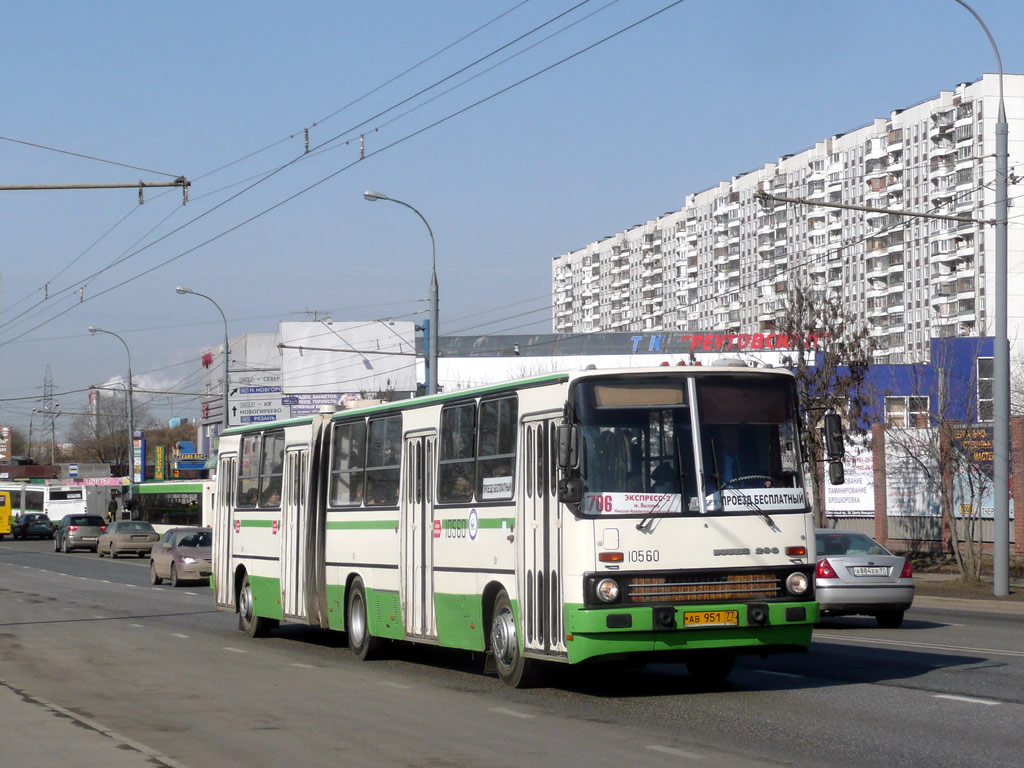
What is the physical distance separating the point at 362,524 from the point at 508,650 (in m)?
3.97

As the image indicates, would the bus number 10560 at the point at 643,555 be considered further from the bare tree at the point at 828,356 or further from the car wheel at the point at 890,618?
the bare tree at the point at 828,356

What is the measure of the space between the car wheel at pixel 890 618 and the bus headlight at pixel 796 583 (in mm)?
8641

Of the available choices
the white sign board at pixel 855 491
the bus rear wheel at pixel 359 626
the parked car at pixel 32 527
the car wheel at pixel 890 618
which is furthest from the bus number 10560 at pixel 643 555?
the parked car at pixel 32 527

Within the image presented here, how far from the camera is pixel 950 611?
25141 mm

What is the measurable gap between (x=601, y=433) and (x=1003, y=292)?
16.2 meters

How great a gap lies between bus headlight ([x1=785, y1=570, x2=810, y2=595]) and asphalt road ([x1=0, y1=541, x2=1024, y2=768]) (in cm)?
90

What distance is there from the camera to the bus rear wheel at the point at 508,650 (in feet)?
42.3

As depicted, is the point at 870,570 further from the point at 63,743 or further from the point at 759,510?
the point at 63,743

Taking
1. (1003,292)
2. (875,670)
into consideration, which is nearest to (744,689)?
(875,670)

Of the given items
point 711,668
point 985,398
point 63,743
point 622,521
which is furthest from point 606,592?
point 985,398

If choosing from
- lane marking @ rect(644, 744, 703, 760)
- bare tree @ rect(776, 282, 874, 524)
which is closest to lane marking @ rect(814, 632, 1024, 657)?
lane marking @ rect(644, 744, 703, 760)

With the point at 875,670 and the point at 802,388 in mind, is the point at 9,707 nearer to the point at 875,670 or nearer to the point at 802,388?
the point at 875,670

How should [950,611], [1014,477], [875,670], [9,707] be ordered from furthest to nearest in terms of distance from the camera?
[1014,477] < [950,611] < [875,670] < [9,707]

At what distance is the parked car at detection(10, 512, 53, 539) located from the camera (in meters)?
83.8
